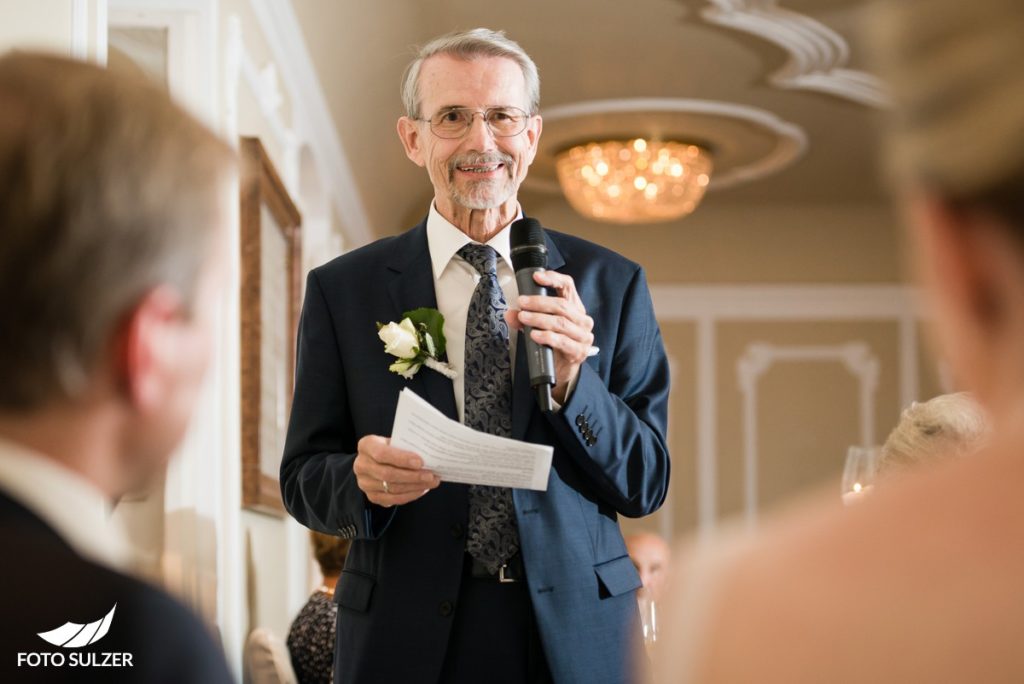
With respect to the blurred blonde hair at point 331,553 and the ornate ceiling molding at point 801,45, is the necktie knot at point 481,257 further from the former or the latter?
the ornate ceiling molding at point 801,45

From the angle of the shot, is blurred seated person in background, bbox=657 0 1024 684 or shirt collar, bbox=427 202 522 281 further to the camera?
shirt collar, bbox=427 202 522 281

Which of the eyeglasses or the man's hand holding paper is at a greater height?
the eyeglasses

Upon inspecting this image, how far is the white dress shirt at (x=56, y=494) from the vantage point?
87 centimetres

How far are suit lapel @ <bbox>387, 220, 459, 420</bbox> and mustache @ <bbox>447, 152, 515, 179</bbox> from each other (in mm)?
126

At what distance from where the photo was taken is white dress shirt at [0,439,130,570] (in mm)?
866

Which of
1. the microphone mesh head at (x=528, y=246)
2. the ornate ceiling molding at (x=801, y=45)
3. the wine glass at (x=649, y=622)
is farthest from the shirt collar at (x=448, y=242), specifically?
the ornate ceiling molding at (x=801, y=45)

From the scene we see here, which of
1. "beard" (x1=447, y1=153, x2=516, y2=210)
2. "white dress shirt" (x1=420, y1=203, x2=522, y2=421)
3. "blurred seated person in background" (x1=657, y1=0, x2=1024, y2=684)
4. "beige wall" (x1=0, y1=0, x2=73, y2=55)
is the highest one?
"beige wall" (x1=0, y1=0, x2=73, y2=55)

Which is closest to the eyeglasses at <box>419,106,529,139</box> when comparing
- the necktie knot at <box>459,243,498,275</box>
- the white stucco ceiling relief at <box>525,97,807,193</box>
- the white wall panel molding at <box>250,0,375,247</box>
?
the necktie knot at <box>459,243,498,275</box>

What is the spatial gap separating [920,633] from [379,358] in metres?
1.75

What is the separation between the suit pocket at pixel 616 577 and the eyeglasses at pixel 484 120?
32.3 inches

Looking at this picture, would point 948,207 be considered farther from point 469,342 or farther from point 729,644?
point 469,342

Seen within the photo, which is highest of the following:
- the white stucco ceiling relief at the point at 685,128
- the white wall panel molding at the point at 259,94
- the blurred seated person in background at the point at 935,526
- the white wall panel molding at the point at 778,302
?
the white stucco ceiling relief at the point at 685,128

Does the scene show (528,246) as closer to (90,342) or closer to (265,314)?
(90,342)

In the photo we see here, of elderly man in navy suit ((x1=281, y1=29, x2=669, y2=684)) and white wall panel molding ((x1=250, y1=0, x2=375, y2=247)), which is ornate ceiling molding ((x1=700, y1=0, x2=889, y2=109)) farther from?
elderly man in navy suit ((x1=281, y1=29, x2=669, y2=684))
